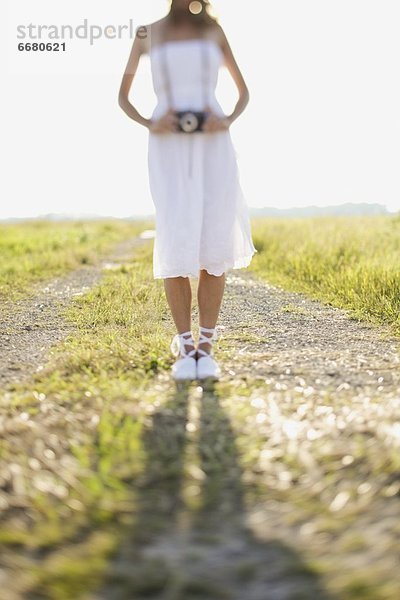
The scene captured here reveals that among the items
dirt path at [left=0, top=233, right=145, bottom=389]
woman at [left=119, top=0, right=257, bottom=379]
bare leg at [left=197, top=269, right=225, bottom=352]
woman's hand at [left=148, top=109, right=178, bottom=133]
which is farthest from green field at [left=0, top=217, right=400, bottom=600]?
woman's hand at [left=148, top=109, right=178, bottom=133]

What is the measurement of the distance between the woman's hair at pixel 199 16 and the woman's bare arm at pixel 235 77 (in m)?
0.08

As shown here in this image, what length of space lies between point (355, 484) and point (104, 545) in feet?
2.51

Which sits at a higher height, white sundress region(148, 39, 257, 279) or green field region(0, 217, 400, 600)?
Result: white sundress region(148, 39, 257, 279)

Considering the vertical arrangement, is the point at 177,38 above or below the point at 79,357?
above

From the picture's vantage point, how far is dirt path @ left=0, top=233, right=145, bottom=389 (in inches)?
155

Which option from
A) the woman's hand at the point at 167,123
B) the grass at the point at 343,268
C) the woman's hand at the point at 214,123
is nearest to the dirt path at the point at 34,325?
the woman's hand at the point at 167,123

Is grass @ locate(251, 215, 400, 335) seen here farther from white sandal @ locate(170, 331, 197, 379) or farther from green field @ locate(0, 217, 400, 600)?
white sandal @ locate(170, 331, 197, 379)

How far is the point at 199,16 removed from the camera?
11.4 ft

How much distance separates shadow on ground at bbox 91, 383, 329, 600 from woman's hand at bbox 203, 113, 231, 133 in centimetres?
161

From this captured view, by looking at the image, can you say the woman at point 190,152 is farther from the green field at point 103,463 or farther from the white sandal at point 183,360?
the green field at point 103,463

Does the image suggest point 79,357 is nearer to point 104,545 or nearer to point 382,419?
point 382,419

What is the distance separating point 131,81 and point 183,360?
1.42 meters

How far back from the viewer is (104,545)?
1801 mm

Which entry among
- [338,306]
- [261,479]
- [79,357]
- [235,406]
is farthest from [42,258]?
[261,479]
